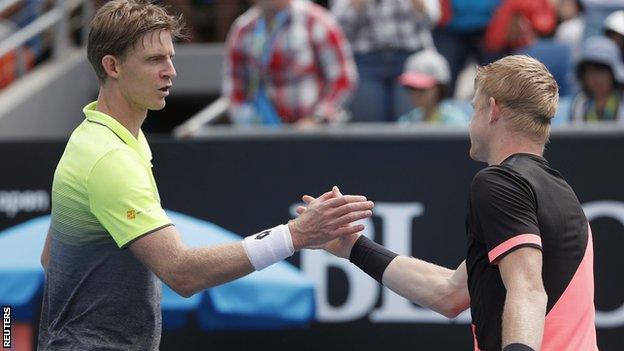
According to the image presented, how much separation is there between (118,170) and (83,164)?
137 millimetres

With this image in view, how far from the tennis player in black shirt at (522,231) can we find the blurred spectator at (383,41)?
502 cm

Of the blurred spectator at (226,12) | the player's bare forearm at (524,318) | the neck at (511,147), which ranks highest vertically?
the neck at (511,147)

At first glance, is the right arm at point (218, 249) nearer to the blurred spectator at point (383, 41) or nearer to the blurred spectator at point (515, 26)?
the blurred spectator at point (383, 41)

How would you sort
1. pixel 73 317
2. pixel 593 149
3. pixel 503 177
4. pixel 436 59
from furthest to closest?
1. pixel 436 59
2. pixel 593 149
3. pixel 73 317
4. pixel 503 177

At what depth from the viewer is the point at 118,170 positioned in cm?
373

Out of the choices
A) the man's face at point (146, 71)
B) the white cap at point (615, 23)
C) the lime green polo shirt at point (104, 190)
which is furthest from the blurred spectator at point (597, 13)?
the lime green polo shirt at point (104, 190)

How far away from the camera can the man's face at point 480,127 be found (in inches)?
148

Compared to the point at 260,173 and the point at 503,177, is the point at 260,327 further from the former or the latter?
the point at 503,177

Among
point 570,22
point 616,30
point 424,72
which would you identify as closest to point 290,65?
point 424,72

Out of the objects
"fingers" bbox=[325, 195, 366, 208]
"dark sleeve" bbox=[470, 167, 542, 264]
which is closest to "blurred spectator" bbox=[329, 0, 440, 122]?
"fingers" bbox=[325, 195, 366, 208]

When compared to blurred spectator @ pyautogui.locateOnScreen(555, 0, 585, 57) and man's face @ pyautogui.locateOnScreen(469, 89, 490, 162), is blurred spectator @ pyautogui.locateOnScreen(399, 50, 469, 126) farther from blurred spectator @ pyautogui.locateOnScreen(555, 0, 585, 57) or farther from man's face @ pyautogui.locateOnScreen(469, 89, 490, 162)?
man's face @ pyautogui.locateOnScreen(469, 89, 490, 162)

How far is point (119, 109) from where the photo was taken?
13.0 feet

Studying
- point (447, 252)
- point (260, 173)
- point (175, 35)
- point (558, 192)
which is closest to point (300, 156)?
point (260, 173)

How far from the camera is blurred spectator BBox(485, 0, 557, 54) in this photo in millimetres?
9086
